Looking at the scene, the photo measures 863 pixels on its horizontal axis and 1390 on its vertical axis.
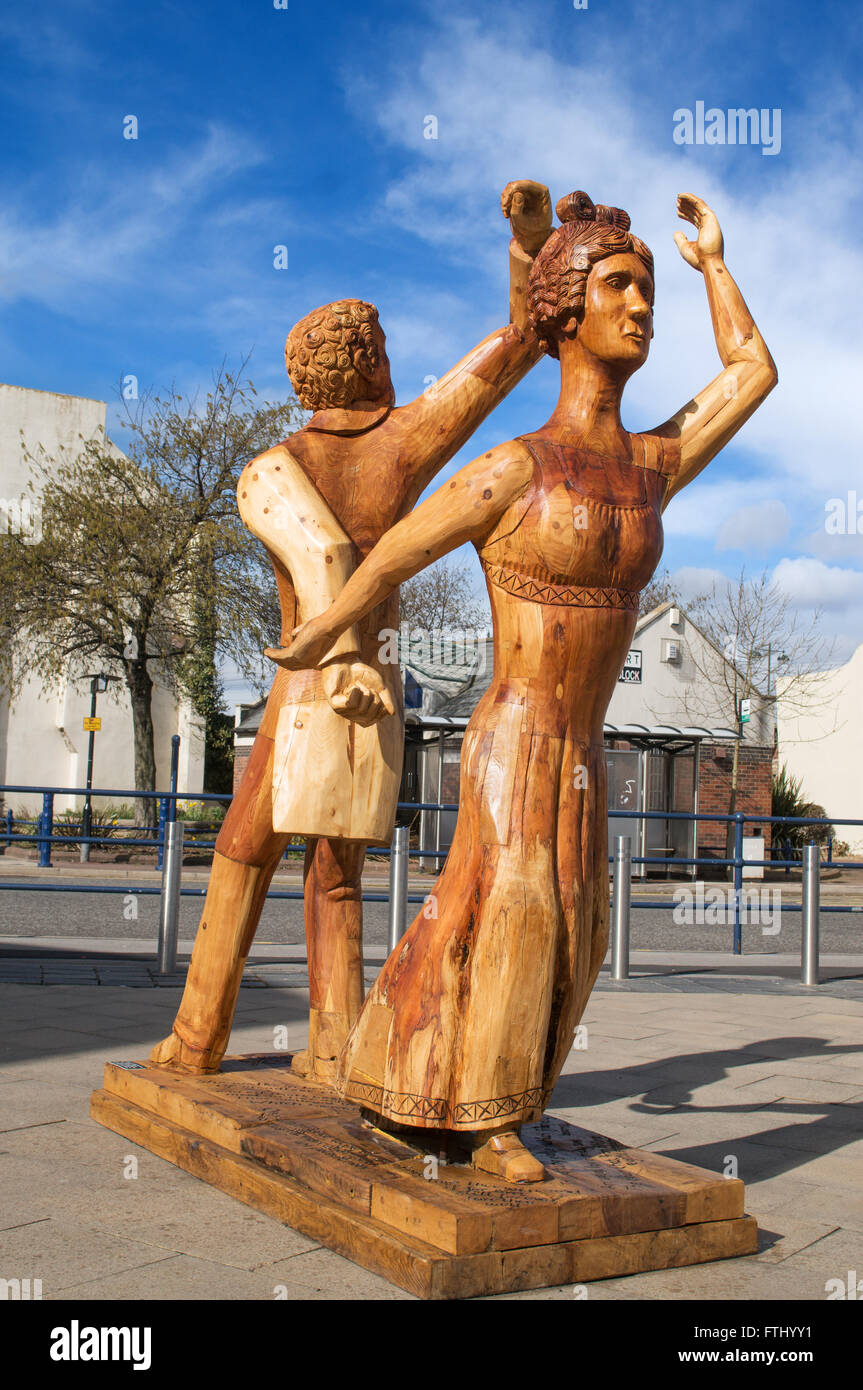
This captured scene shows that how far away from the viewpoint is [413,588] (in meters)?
33.7

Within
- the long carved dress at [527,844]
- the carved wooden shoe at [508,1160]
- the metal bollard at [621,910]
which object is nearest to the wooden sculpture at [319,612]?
the long carved dress at [527,844]

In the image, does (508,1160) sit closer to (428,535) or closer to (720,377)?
(428,535)

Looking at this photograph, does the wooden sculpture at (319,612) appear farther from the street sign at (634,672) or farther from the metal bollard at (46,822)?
the street sign at (634,672)

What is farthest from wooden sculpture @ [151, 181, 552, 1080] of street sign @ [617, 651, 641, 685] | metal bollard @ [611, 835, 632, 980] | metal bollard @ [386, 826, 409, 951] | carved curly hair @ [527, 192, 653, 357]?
street sign @ [617, 651, 641, 685]

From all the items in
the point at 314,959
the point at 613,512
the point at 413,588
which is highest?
the point at 413,588

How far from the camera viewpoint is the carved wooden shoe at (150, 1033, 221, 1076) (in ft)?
12.0

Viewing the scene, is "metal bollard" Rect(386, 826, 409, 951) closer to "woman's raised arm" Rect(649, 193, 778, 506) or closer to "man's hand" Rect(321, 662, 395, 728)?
"man's hand" Rect(321, 662, 395, 728)

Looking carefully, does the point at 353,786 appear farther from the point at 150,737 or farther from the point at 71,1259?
the point at 150,737

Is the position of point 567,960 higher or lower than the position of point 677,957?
higher

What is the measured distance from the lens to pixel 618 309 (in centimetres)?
282

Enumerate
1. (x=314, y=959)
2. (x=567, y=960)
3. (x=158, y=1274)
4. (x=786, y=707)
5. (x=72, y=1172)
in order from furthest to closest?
(x=786, y=707), (x=314, y=959), (x=72, y=1172), (x=567, y=960), (x=158, y=1274)

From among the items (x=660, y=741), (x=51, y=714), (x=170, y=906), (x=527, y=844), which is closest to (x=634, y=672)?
(x=660, y=741)
